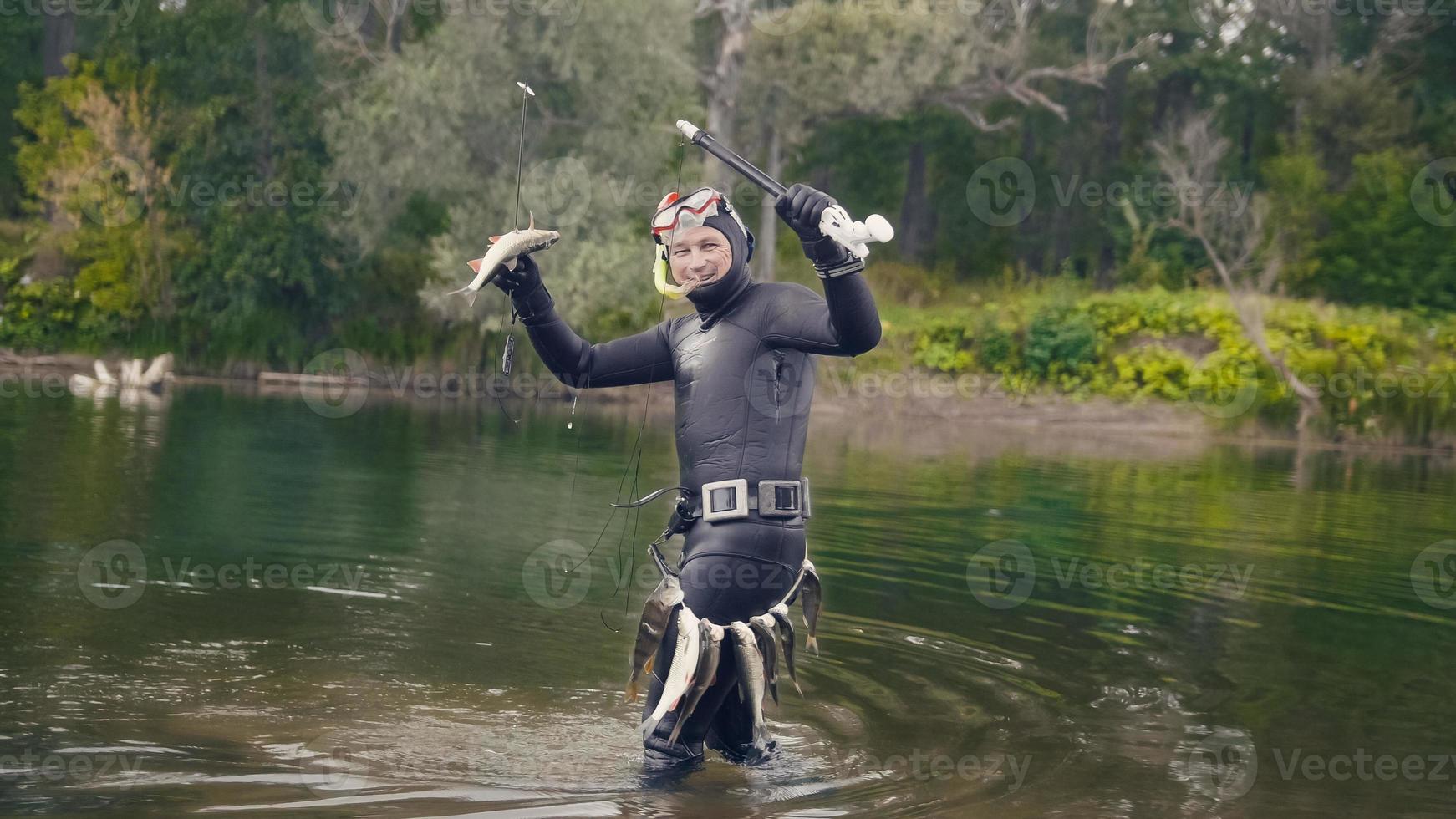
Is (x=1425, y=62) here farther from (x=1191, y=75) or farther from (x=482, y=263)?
(x=482, y=263)

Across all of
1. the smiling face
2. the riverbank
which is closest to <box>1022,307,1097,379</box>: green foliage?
the riverbank

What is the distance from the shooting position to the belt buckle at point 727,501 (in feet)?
23.0

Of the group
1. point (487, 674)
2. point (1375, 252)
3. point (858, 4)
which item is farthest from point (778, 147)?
point (487, 674)

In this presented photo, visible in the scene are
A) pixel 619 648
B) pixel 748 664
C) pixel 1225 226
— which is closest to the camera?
pixel 748 664

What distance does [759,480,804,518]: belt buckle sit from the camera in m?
7.04

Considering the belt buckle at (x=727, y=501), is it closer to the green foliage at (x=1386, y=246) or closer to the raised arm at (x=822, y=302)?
the raised arm at (x=822, y=302)

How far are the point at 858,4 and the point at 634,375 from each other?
31857 millimetres

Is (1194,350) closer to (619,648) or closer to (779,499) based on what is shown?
(619,648)

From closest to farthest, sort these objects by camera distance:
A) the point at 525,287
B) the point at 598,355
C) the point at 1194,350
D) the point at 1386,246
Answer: the point at 525,287 → the point at 598,355 → the point at 1194,350 → the point at 1386,246

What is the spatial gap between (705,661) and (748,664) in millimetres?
188

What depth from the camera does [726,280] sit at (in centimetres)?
723

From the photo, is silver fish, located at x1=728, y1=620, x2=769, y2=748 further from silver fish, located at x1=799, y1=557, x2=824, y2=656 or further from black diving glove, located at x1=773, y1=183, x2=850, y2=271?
black diving glove, located at x1=773, y1=183, x2=850, y2=271

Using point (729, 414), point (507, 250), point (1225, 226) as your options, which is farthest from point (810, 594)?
point (1225, 226)

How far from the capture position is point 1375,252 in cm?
3859
